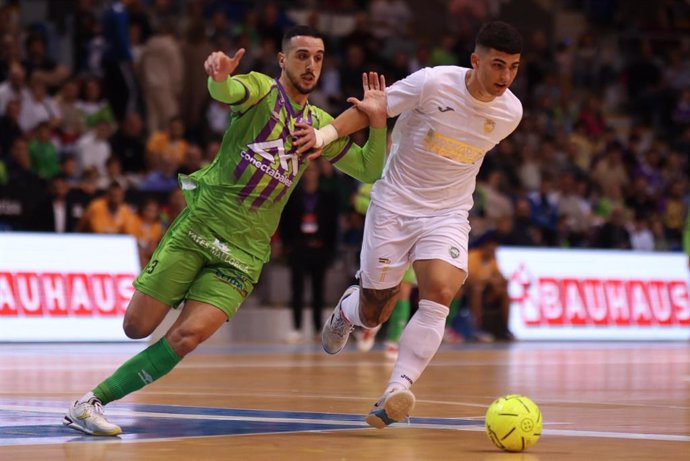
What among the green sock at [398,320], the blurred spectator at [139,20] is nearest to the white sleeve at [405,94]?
the green sock at [398,320]

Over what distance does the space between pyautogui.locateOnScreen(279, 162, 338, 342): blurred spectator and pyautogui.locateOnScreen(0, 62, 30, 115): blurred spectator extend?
4.28 metres

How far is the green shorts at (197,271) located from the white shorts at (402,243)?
1.16m

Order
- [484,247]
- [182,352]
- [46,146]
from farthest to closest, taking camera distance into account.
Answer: [484,247] → [46,146] → [182,352]

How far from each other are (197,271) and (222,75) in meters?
1.21

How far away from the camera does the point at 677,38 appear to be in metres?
31.3

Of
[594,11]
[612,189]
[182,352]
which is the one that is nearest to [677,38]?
[594,11]

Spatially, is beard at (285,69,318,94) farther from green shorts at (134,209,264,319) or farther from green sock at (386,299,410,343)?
green sock at (386,299,410,343)

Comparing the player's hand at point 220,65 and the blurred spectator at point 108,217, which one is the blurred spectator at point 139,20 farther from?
the player's hand at point 220,65

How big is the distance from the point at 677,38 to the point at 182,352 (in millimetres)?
25705

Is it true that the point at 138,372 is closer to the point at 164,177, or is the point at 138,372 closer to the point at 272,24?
the point at 164,177

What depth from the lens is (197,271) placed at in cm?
797

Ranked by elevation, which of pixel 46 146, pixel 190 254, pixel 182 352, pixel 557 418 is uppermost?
pixel 46 146

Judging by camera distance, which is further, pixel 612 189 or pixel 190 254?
pixel 612 189

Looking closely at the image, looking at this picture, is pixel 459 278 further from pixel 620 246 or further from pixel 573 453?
pixel 620 246
